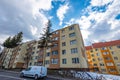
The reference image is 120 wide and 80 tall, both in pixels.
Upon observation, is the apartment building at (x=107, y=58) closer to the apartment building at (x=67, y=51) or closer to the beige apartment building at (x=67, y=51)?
the beige apartment building at (x=67, y=51)

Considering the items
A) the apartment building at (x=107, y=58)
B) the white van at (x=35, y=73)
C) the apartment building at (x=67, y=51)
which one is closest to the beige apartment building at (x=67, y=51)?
the apartment building at (x=67, y=51)

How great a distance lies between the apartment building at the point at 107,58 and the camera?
151 feet

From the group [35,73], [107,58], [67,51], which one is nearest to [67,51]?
[67,51]

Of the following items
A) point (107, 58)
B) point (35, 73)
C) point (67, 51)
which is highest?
point (67, 51)

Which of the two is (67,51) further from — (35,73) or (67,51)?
(35,73)

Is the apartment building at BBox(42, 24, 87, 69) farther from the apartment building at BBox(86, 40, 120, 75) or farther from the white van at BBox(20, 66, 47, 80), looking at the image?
the apartment building at BBox(86, 40, 120, 75)

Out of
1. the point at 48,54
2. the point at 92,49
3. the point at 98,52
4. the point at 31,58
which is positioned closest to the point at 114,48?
the point at 98,52

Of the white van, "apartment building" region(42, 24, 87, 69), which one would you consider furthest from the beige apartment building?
the white van

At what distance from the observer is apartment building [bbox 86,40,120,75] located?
46125mm

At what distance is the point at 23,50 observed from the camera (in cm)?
5041

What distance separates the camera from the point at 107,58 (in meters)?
49.6

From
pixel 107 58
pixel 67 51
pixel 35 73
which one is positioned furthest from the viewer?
pixel 107 58

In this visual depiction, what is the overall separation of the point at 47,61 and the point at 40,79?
57.2 feet

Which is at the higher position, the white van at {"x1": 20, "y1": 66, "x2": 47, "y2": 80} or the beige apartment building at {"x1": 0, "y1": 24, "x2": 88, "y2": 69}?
the beige apartment building at {"x1": 0, "y1": 24, "x2": 88, "y2": 69}
